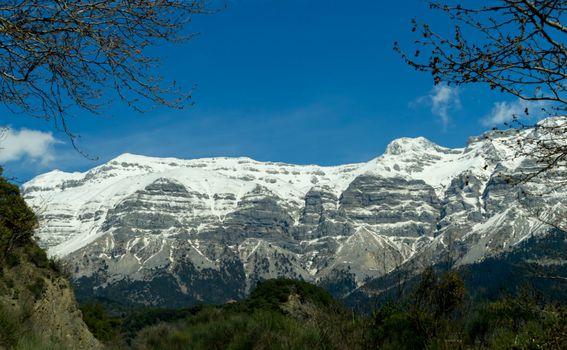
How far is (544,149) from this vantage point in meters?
8.41

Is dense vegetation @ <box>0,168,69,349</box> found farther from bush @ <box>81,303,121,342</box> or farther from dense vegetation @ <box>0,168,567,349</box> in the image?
bush @ <box>81,303,121,342</box>

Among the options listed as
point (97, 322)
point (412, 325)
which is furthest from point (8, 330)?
point (97, 322)

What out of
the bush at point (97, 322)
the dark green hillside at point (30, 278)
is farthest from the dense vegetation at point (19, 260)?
the bush at point (97, 322)

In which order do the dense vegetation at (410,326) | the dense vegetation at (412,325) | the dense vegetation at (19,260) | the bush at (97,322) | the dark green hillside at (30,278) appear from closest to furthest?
the dense vegetation at (412,325) < the dense vegetation at (410,326) < the dense vegetation at (19,260) < the dark green hillside at (30,278) < the bush at (97,322)

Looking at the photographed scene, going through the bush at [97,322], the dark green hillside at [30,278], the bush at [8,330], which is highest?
the dark green hillside at [30,278]

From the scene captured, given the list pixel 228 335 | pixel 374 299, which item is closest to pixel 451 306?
pixel 374 299

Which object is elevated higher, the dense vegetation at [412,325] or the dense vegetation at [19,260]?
the dense vegetation at [19,260]

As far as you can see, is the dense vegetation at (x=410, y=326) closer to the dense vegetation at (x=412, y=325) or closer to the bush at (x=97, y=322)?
the dense vegetation at (x=412, y=325)

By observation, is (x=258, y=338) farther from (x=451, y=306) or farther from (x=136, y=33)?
(x=136, y=33)

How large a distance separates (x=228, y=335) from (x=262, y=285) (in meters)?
43.8

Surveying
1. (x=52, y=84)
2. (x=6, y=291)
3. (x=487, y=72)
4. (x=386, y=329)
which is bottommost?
(x=386, y=329)

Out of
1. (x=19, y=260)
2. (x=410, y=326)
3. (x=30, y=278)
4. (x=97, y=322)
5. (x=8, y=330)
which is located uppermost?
(x=19, y=260)

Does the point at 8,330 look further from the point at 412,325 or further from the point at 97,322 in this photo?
the point at 97,322

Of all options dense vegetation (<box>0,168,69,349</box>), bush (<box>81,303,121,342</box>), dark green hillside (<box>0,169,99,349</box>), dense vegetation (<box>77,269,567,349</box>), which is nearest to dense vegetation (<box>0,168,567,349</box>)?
dense vegetation (<box>77,269,567,349</box>)
